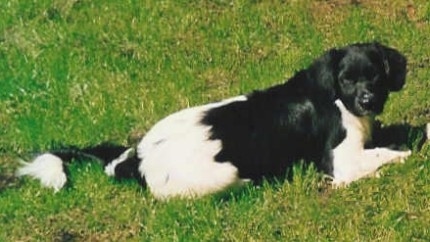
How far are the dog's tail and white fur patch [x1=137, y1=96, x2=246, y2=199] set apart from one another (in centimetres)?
19

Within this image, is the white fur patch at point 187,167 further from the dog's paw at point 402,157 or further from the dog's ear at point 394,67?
the dog's ear at point 394,67

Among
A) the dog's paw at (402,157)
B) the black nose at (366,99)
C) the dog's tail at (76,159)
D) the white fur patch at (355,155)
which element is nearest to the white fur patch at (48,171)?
the dog's tail at (76,159)

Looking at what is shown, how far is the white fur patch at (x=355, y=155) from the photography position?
26.6ft

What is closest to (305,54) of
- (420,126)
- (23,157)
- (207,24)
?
Result: (207,24)

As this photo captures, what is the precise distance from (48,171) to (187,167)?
3.81ft

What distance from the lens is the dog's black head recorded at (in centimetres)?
809

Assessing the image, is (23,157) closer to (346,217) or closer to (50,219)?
(50,219)

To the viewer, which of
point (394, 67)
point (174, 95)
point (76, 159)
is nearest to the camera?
point (394, 67)

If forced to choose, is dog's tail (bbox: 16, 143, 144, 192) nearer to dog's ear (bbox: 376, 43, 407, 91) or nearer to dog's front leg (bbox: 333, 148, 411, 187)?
dog's front leg (bbox: 333, 148, 411, 187)

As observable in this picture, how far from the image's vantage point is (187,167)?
7941mm

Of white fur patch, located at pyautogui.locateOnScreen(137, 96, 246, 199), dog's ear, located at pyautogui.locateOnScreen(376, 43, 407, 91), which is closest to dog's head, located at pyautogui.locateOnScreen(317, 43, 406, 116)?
dog's ear, located at pyautogui.locateOnScreen(376, 43, 407, 91)

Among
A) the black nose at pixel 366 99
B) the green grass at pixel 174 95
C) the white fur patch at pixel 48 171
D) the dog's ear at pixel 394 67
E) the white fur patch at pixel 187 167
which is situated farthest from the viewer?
the white fur patch at pixel 48 171

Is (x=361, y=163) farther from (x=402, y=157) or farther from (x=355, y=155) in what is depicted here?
(x=402, y=157)

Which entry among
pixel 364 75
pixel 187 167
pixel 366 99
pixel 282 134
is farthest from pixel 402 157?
pixel 187 167
